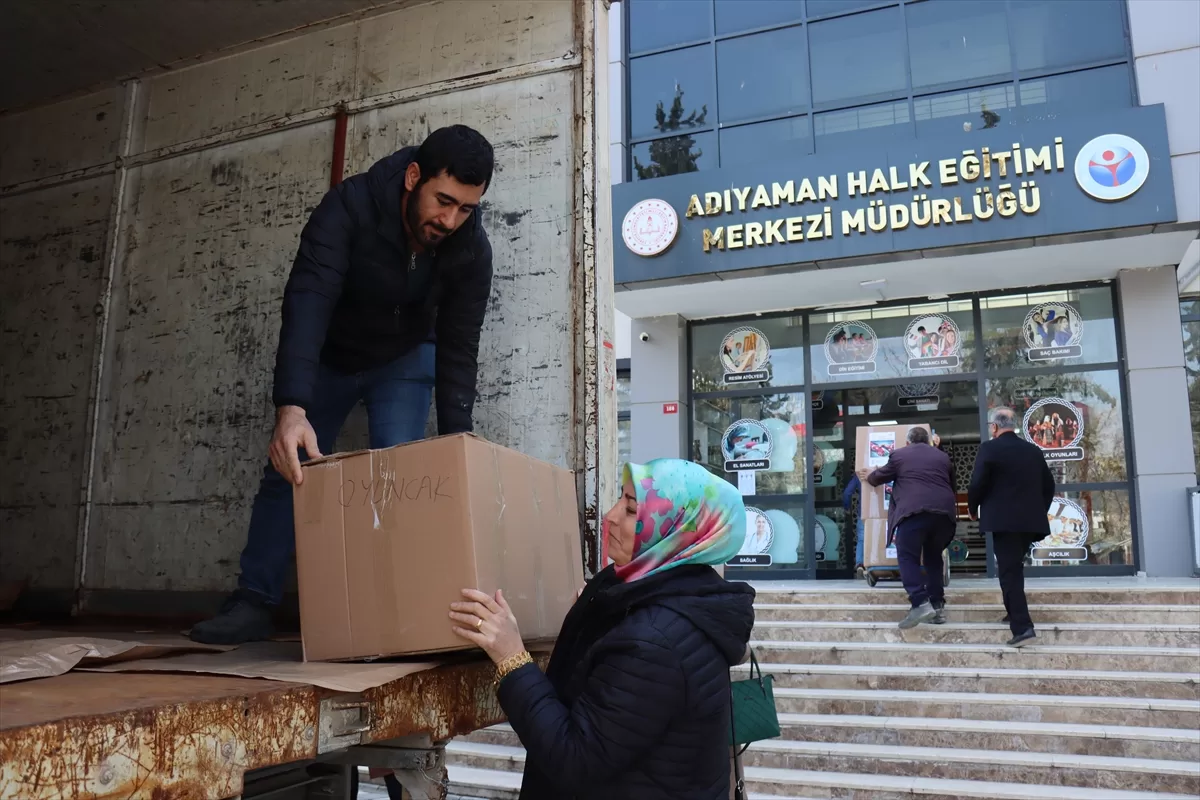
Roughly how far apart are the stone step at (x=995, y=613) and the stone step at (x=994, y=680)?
0.87 meters

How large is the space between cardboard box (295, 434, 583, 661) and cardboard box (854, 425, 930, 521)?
7.13 m

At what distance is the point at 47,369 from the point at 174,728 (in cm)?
323

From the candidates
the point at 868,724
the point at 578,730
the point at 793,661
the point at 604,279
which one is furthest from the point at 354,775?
the point at 793,661

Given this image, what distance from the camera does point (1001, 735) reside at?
18.0 feet

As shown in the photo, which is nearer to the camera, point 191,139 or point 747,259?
point 191,139

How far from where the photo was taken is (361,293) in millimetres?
2598

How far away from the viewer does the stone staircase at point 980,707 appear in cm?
507

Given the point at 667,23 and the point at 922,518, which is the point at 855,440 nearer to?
the point at 922,518

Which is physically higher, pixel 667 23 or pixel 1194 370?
pixel 667 23

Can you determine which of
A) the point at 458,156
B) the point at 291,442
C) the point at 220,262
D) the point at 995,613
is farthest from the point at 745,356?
the point at 291,442

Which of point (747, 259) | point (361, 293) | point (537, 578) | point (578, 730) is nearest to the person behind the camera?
point (578, 730)

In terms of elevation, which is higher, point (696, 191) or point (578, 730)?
point (696, 191)

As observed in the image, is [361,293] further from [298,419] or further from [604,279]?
[604,279]

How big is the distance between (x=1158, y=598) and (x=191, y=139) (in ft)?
25.5
